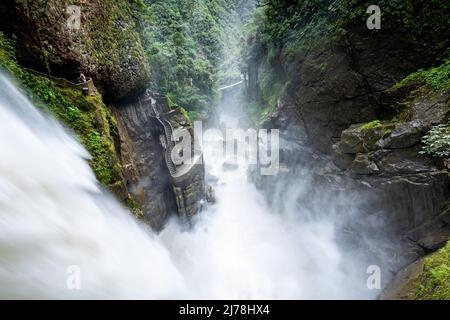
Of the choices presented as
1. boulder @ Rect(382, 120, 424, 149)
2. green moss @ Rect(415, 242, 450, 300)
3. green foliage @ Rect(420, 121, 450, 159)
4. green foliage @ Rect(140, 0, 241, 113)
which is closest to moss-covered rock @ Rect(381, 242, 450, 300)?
green moss @ Rect(415, 242, 450, 300)

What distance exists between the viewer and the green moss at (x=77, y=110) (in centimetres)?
605

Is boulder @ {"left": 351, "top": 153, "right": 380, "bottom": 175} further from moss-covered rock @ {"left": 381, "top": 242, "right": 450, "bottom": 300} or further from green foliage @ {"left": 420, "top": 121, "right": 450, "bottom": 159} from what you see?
moss-covered rock @ {"left": 381, "top": 242, "right": 450, "bottom": 300}

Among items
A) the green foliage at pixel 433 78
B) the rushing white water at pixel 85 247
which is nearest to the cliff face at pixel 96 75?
the rushing white water at pixel 85 247

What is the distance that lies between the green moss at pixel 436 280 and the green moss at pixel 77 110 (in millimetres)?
7240

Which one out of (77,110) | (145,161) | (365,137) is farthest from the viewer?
(145,161)

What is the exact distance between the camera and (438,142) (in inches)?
257

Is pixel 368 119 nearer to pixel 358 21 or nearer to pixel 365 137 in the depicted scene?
pixel 365 137

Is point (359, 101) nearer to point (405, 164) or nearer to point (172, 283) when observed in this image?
point (405, 164)

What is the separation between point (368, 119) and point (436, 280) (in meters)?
6.49

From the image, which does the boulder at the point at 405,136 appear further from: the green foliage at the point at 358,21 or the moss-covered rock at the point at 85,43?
the moss-covered rock at the point at 85,43

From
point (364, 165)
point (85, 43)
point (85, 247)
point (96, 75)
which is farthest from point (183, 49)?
point (85, 247)

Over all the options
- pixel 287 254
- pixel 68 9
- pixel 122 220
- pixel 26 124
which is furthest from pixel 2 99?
pixel 287 254

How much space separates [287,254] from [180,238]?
571cm

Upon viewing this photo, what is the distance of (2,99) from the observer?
16.2 feet
